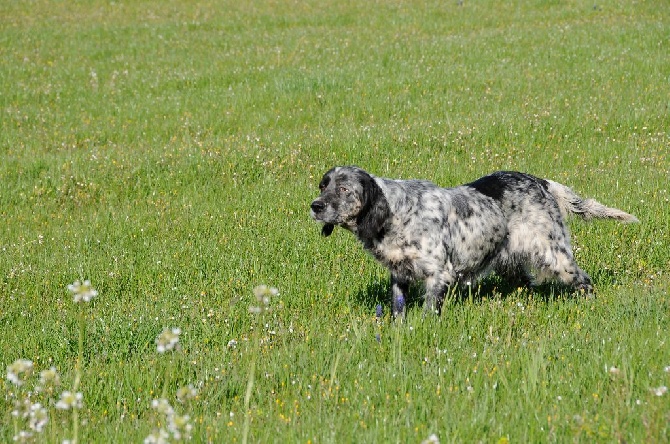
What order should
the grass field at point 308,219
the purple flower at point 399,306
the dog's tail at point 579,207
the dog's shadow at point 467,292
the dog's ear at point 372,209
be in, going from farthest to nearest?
the dog's tail at point 579,207 → the dog's shadow at point 467,292 → the dog's ear at point 372,209 → the purple flower at point 399,306 → the grass field at point 308,219

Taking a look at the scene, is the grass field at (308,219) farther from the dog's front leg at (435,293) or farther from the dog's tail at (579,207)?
the dog's tail at (579,207)

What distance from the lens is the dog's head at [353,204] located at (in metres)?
7.27

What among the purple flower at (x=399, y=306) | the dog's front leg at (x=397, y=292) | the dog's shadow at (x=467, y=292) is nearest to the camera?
the purple flower at (x=399, y=306)

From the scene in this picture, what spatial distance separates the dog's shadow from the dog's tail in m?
0.81

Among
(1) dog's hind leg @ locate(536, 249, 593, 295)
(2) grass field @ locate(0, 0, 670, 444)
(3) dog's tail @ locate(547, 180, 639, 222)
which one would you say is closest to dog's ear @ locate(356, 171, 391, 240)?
(2) grass field @ locate(0, 0, 670, 444)

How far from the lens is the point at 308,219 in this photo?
1052cm

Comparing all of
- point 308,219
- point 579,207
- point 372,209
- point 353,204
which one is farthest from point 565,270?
point 308,219

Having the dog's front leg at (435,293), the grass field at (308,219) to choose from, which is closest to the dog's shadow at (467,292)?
the grass field at (308,219)

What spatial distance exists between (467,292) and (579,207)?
1.50m

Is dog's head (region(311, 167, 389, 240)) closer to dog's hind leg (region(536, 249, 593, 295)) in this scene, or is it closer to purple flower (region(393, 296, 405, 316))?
purple flower (region(393, 296, 405, 316))

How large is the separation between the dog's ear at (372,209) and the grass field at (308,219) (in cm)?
82

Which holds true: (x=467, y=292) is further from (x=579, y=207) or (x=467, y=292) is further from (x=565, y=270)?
(x=579, y=207)

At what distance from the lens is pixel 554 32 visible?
20.6 m

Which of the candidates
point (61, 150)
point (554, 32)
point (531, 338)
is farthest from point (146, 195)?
point (554, 32)
